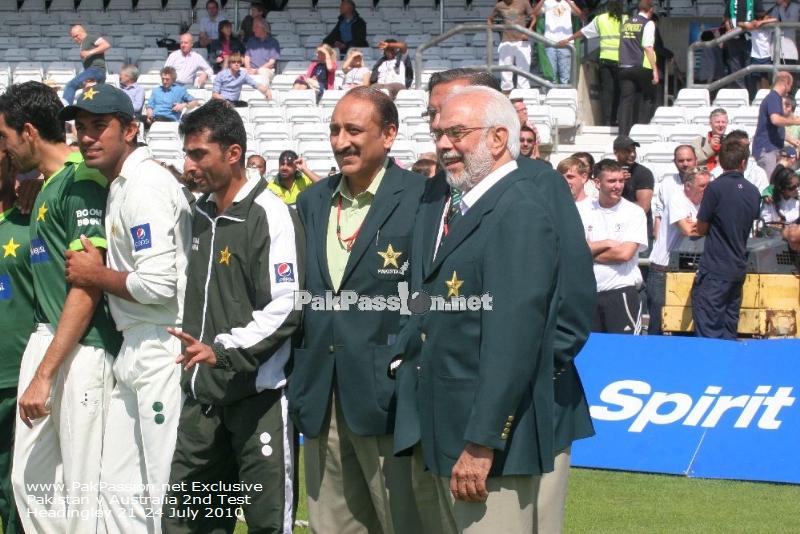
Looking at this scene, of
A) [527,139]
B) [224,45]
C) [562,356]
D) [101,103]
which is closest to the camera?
[562,356]

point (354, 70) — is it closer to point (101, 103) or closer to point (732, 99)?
point (732, 99)

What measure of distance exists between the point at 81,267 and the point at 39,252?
46cm

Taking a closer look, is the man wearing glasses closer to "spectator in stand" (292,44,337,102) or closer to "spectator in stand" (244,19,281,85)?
"spectator in stand" (292,44,337,102)

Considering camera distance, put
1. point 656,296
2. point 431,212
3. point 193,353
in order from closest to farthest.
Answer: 1. point 431,212
2. point 193,353
3. point 656,296

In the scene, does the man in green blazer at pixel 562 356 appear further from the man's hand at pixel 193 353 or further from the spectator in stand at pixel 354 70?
the spectator in stand at pixel 354 70

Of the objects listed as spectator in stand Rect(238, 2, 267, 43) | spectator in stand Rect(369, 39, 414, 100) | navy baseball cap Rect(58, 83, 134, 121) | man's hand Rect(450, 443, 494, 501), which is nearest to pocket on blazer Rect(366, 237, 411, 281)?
man's hand Rect(450, 443, 494, 501)

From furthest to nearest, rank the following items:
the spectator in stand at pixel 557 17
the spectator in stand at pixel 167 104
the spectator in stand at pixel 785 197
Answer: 1. the spectator in stand at pixel 167 104
2. the spectator in stand at pixel 557 17
3. the spectator in stand at pixel 785 197

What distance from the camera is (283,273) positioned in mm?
4695

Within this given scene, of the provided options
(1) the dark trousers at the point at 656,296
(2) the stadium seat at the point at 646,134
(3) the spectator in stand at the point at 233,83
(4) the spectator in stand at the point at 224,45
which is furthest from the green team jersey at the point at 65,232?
(4) the spectator in stand at the point at 224,45

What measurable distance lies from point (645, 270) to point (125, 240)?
711cm

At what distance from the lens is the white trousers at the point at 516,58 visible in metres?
16.0

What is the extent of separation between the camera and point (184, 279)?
4969mm

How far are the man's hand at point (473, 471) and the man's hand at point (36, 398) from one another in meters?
2.04

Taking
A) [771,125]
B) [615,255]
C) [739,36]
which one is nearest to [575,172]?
[615,255]
